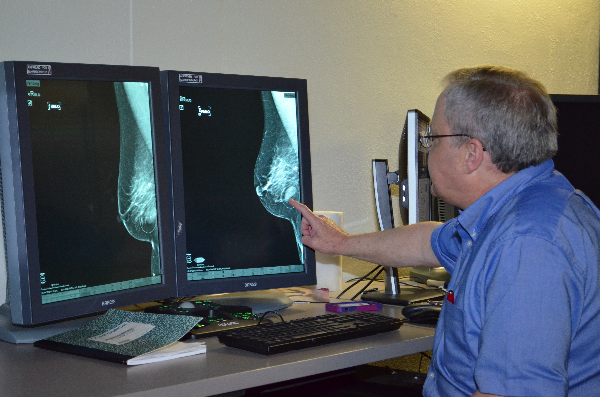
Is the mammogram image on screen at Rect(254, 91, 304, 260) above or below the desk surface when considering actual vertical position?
above

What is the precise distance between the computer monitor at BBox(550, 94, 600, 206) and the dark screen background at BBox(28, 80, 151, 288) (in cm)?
158

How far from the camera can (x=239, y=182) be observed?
1.69 m

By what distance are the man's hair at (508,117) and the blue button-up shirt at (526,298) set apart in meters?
0.04

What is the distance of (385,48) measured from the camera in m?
2.53

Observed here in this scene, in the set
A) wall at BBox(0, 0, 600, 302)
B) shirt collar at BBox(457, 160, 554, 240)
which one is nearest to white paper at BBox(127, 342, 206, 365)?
shirt collar at BBox(457, 160, 554, 240)

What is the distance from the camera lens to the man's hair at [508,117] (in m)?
1.29

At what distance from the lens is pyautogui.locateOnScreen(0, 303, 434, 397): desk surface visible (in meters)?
1.06

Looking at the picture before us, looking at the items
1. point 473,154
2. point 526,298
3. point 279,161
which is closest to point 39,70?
point 279,161

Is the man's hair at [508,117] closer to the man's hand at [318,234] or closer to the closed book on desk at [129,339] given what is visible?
the man's hand at [318,234]

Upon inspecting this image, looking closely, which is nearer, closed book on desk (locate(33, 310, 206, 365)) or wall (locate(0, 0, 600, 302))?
closed book on desk (locate(33, 310, 206, 365))

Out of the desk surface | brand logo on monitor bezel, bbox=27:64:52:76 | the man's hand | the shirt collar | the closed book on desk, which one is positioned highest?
brand logo on monitor bezel, bbox=27:64:52:76

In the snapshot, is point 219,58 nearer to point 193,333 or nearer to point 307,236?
point 307,236

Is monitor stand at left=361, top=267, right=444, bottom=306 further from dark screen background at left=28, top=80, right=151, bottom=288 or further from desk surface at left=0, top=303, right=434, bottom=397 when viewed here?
dark screen background at left=28, top=80, right=151, bottom=288

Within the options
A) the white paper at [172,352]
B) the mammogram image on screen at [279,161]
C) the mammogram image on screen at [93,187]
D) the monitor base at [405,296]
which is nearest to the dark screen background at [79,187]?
the mammogram image on screen at [93,187]
